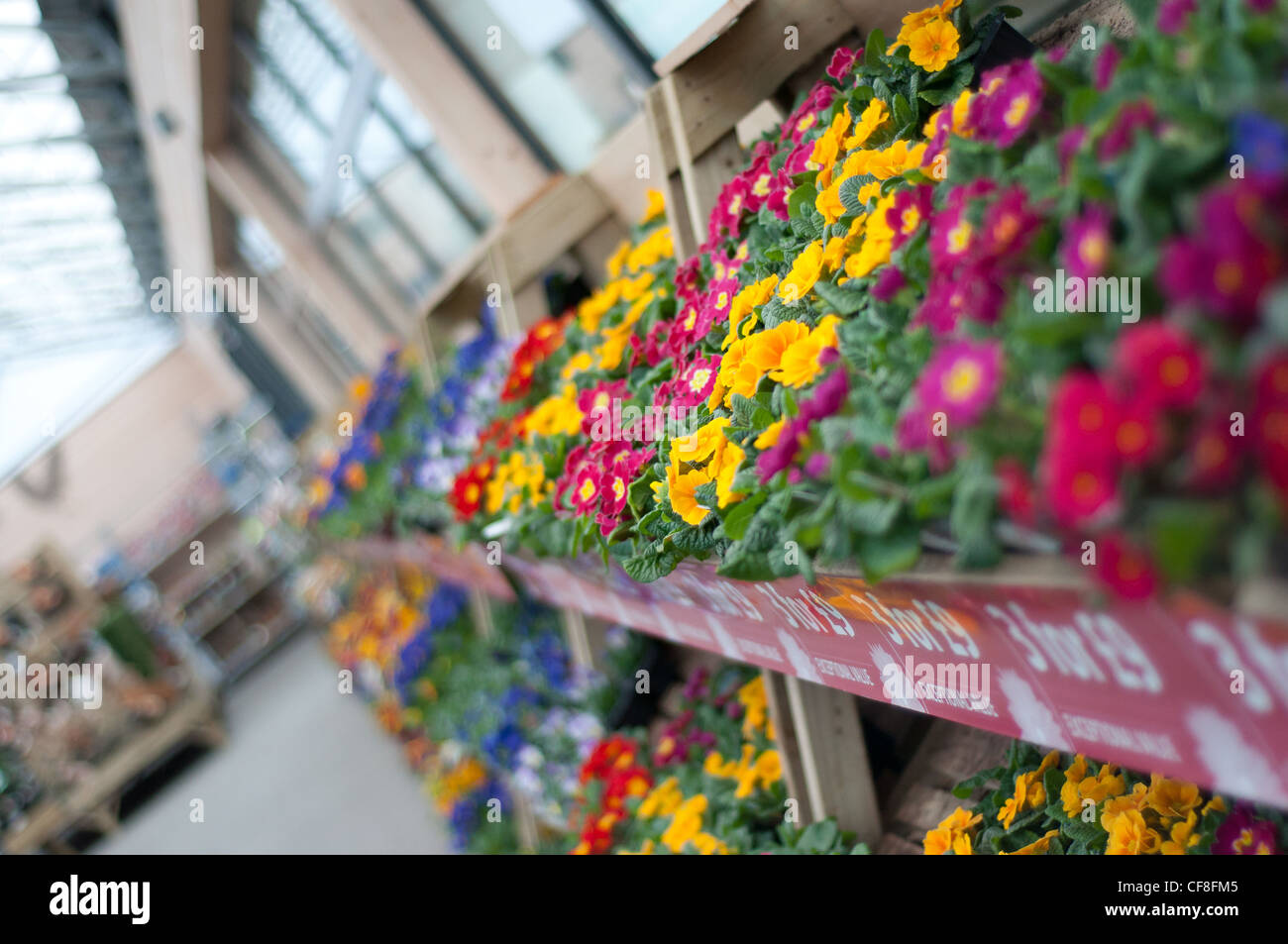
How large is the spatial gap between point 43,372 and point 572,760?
19870 millimetres

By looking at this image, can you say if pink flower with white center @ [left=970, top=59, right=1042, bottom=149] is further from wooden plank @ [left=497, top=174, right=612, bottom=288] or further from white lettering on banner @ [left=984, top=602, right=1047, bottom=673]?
wooden plank @ [left=497, top=174, right=612, bottom=288]

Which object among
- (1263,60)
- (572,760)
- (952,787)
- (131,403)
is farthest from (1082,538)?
(131,403)

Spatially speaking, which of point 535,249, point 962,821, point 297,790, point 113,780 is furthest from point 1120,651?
point 113,780

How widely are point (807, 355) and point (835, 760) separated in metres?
1.25

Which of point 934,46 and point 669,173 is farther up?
point 669,173

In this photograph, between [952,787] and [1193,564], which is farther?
[952,787]

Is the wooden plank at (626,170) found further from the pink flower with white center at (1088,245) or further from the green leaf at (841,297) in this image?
the pink flower with white center at (1088,245)

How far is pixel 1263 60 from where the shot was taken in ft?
2.70

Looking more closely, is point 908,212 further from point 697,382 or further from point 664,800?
point 664,800

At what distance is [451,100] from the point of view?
4.33 metres

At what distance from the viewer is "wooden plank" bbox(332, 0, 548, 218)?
4293 millimetres

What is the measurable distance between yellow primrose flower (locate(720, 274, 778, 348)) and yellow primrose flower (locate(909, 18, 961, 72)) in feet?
1.28
